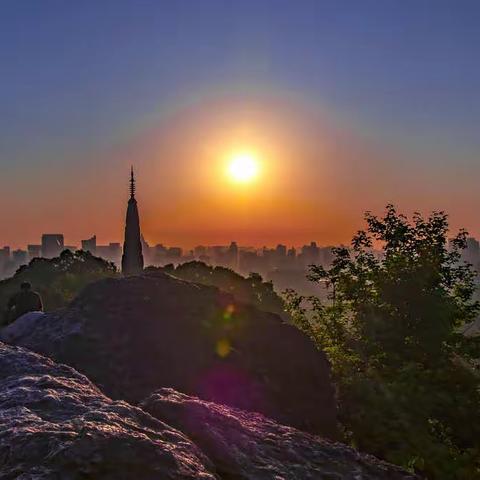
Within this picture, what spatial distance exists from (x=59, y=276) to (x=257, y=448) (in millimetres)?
51555

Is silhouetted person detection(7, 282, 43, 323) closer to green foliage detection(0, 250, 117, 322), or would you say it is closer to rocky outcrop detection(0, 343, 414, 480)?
rocky outcrop detection(0, 343, 414, 480)

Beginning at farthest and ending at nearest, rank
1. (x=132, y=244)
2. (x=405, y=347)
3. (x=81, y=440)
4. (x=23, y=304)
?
1. (x=132, y=244)
2. (x=405, y=347)
3. (x=23, y=304)
4. (x=81, y=440)

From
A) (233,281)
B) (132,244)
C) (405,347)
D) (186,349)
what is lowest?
(186,349)

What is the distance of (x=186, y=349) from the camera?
8.93 metres

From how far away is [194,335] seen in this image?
926cm

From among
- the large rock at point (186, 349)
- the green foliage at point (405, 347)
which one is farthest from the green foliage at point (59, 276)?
the large rock at point (186, 349)

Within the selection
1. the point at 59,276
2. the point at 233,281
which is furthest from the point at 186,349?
the point at 59,276

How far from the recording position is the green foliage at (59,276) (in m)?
46.6

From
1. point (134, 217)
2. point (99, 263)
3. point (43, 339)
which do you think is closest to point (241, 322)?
point (43, 339)

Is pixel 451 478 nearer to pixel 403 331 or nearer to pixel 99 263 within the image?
pixel 403 331

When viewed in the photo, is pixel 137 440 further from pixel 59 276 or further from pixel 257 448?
pixel 59 276

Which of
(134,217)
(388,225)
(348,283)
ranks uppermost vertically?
(134,217)

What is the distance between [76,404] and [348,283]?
843 inches

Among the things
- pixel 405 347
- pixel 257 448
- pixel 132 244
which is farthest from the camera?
pixel 132 244
